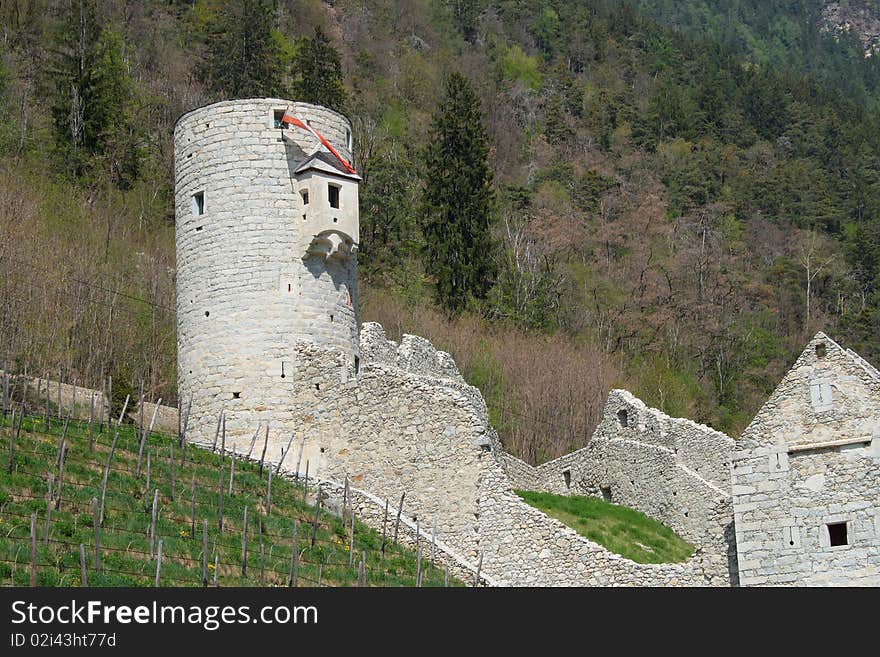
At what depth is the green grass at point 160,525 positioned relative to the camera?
19031 millimetres

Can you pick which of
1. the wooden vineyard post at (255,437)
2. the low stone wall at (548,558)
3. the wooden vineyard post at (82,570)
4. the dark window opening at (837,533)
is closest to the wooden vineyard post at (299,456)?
the wooden vineyard post at (255,437)

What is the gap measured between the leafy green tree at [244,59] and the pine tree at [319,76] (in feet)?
3.97

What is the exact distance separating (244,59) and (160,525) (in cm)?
4502

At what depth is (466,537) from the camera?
25984 mm

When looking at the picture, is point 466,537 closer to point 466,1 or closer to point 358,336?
point 358,336

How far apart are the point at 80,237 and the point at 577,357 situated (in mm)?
19830

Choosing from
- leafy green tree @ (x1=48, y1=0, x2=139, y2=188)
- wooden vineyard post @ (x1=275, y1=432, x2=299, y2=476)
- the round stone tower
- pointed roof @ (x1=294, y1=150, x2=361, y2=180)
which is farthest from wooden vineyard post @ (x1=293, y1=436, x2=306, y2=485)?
leafy green tree @ (x1=48, y1=0, x2=139, y2=188)

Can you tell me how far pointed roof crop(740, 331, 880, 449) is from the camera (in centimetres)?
2180

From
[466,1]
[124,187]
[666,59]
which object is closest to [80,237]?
[124,187]

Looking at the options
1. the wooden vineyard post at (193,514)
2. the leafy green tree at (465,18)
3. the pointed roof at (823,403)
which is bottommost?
the wooden vineyard post at (193,514)

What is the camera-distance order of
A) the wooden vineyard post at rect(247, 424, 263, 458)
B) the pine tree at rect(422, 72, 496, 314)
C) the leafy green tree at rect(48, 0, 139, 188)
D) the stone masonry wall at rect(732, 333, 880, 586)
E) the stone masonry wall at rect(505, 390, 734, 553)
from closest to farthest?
the stone masonry wall at rect(732, 333, 880, 586) → the wooden vineyard post at rect(247, 424, 263, 458) → the stone masonry wall at rect(505, 390, 734, 553) → the leafy green tree at rect(48, 0, 139, 188) → the pine tree at rect(422, 72, 496, 314)

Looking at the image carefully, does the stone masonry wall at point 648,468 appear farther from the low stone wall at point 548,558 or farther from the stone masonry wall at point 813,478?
the stone masonry wall at point 813,478

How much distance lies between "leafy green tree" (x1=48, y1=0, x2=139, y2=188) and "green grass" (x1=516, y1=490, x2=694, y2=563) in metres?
27.1

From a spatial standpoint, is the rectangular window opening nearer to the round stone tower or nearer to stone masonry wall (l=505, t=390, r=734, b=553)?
the round stone tower
